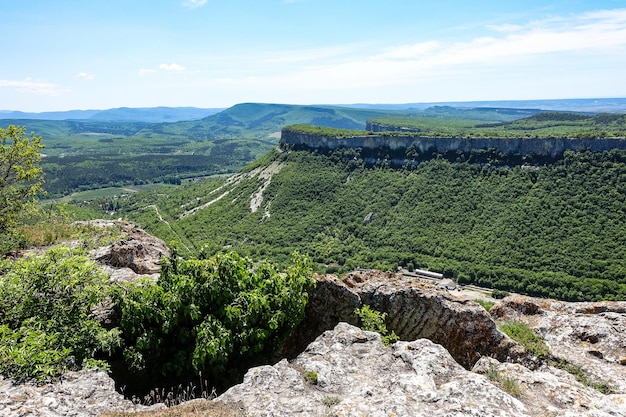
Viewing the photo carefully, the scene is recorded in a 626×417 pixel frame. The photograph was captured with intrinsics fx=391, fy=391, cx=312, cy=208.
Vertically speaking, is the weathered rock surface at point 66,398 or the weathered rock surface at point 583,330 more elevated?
the weathered rock surface at point 66,398

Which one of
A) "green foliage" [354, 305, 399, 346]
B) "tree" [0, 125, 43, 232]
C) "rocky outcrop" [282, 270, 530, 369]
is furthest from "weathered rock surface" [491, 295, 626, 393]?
"tree" [0, 125, 43, 232]

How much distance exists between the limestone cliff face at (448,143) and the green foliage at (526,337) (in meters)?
86.3

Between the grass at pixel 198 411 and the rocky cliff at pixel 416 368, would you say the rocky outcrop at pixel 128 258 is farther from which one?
the grass at pixel 198 411

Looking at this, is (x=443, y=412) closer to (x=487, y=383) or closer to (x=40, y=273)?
(x=487, y=383)

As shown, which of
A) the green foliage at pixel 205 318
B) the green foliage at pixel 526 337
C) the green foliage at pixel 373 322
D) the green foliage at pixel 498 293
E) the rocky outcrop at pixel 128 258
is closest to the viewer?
the green foliage at pixel 205 318

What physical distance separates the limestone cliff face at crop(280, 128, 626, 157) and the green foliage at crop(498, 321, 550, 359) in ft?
283

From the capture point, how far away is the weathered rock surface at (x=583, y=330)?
35.4 feet

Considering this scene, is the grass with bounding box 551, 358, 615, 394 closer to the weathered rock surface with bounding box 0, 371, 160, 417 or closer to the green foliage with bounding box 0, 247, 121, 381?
the weathered rock surface with bounding box 0, 371, 160, 417

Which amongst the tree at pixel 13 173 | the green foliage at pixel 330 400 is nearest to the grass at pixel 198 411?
the green foliage at pixel 330 400

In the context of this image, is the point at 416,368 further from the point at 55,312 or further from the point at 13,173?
the point at 13,173

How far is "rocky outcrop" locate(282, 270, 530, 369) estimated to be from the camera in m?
12.3

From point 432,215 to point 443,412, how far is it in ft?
280

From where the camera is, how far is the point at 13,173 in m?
18.2

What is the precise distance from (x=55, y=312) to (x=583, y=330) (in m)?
15.6
